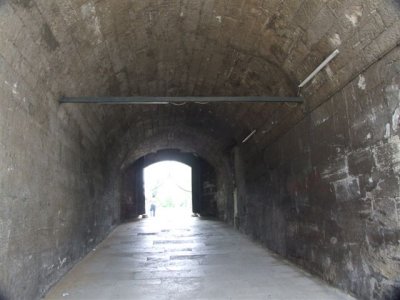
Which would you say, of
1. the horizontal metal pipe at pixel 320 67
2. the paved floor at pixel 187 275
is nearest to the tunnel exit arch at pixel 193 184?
the paved floor at pixel 187 275

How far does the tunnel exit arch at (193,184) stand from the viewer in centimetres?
1574

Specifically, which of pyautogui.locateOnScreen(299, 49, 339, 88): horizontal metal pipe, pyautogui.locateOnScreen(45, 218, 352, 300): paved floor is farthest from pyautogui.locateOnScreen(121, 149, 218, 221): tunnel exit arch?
pyautogui.locateOnScreen(299, 49, 339, 88): horizontal metal pipe

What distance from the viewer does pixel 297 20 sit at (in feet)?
13.5

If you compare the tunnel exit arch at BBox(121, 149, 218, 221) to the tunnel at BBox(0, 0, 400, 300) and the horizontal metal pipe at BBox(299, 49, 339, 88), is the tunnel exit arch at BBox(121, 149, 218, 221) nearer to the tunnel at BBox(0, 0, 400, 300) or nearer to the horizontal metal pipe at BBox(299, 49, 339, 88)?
the tunnel at BBox(0, 0, 400, 300)

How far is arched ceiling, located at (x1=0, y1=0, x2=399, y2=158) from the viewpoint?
343cm

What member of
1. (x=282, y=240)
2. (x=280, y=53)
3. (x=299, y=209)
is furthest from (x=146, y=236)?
(x=280, y=53)

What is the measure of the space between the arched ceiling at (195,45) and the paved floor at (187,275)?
7.36 feet

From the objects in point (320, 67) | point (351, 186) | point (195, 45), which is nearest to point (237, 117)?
point (195, 45)

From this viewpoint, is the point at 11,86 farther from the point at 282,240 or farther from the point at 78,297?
the point at 282,240

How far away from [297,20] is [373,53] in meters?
1.02

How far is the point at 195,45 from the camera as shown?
216 inches

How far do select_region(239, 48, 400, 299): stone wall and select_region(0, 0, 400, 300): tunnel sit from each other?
0.02m

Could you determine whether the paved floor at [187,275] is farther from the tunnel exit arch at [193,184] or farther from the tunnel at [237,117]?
the tunnel exit arch at [193,184]

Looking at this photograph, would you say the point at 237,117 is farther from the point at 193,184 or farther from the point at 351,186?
the point at 193,184
